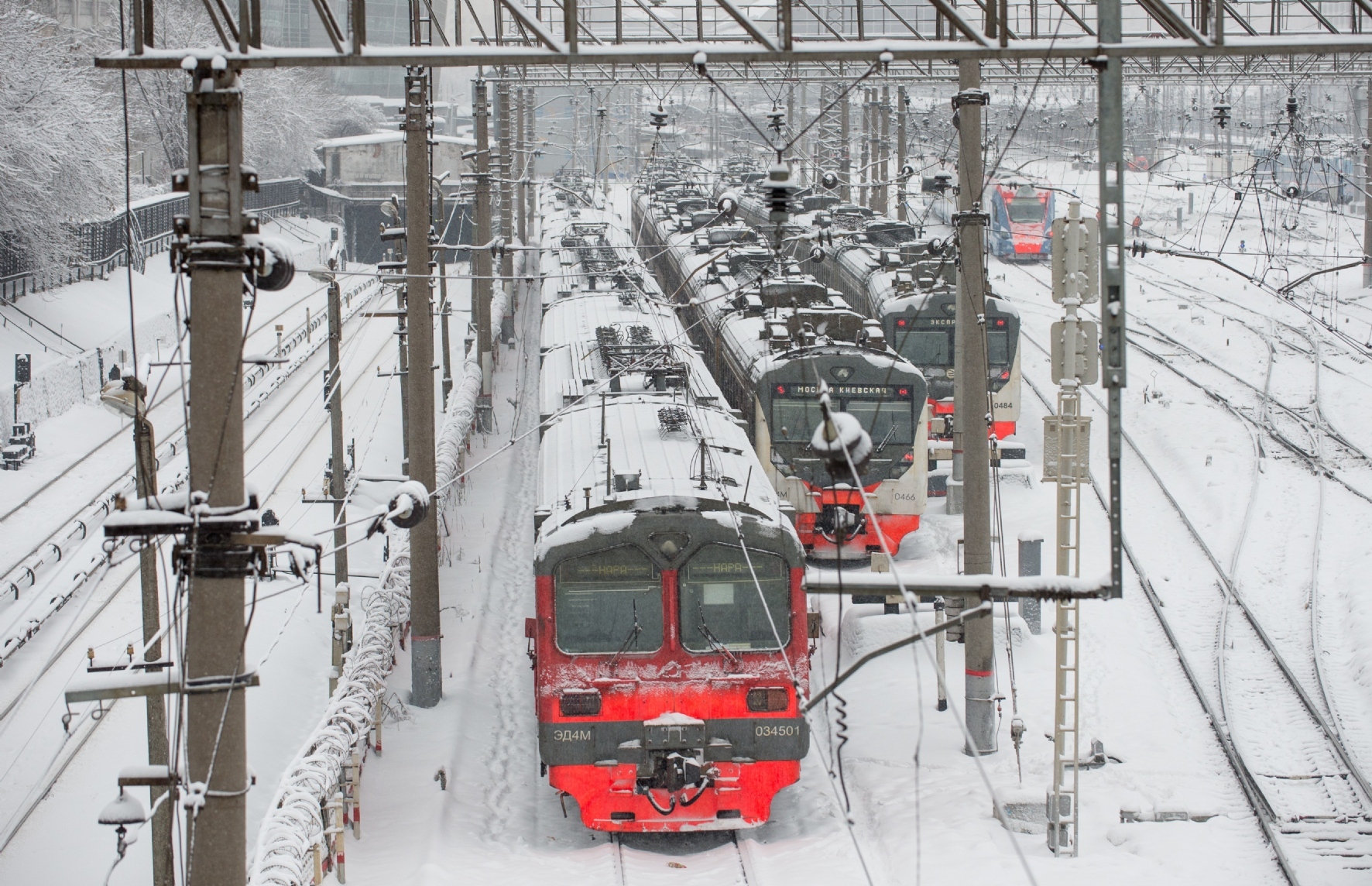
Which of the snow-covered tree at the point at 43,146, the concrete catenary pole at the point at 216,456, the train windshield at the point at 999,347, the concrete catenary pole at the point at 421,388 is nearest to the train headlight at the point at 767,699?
the concrete catenary pole at the point at 421,388

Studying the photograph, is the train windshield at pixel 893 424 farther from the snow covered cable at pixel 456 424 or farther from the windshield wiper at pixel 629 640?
the windshield wiper at pixel 629 640

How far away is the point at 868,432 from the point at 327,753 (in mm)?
8364

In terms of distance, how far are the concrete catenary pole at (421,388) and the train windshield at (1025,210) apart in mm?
33020

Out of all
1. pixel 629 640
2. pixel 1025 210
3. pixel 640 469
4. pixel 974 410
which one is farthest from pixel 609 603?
pixel 1025 210

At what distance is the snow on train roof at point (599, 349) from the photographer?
15070 mm

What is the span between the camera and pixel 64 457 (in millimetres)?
26031

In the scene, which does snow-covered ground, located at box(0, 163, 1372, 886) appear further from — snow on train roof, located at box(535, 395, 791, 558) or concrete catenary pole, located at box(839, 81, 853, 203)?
concrete catenary pole, located at box(839, 81, 853, 203)

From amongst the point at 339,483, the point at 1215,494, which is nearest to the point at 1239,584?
the point at 1215,494

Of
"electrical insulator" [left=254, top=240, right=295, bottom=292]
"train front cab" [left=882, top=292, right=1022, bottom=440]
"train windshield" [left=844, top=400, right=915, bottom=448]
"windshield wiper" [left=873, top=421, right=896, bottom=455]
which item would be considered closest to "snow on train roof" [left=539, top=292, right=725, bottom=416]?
"train windshield" [left=844, top=400, right=915, bottom=448]

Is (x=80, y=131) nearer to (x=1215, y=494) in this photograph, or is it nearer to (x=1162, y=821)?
(x=1215, y=494)

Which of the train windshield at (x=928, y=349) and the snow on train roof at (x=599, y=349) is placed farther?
the train windshield at (x=928, y=349)

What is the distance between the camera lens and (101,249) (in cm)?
4128

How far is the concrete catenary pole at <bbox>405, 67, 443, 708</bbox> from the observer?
13484 mm

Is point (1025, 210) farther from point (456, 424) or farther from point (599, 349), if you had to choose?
point (599, 349)
